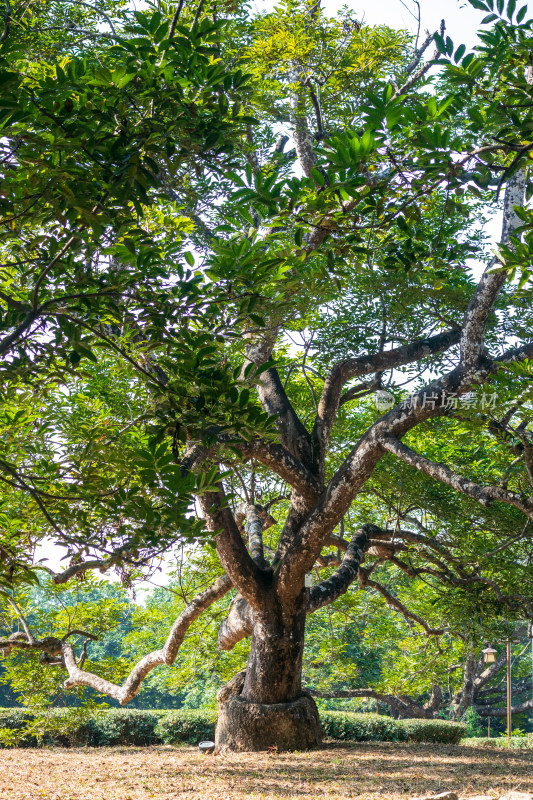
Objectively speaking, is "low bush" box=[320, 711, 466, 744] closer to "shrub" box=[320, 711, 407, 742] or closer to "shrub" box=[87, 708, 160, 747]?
"shrub" box=[320, 711, 407, 742]

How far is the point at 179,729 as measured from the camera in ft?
41.3

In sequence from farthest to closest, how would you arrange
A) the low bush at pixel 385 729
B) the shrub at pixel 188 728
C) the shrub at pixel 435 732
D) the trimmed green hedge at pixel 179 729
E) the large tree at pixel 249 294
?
the shrub at pixel 188 728 → the trimmed green hedge at pixel 179 729 → the low bush at pixel 385 729 → the shrub at pixel 435 732 → the large tree at pixel 249 294

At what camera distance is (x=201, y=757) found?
6.45 meters

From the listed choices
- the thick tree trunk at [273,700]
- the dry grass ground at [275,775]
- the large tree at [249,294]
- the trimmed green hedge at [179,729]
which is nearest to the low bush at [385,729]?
the trimmed green hedge at [179,729]

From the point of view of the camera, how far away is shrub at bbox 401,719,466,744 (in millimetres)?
10883

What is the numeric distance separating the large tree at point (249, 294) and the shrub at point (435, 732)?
356 cm

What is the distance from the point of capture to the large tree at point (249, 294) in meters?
2.43

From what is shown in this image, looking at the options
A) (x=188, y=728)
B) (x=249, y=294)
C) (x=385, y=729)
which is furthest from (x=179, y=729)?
(x=249, y=294)

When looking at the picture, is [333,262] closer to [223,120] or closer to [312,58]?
[223,120]

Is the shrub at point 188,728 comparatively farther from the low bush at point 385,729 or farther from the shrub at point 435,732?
the shrub at point 435,732

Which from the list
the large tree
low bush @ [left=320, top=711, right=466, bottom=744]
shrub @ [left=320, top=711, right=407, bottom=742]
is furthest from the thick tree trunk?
shrub @ [left=320, top=711, right=407, bottom=742]

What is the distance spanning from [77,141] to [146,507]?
1.28m

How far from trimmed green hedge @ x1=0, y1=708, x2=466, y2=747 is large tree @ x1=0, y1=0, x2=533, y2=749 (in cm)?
375

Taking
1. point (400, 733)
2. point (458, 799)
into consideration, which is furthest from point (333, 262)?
point (400, 733)
